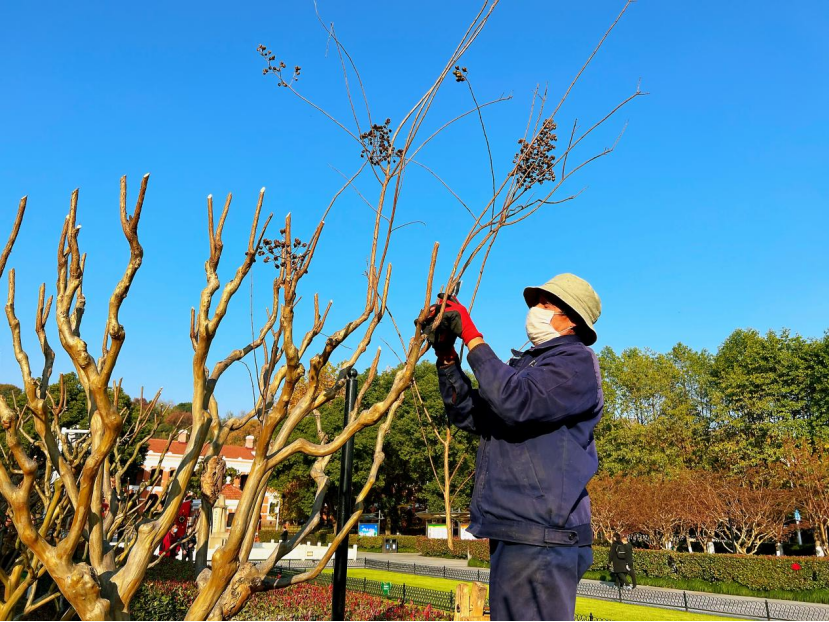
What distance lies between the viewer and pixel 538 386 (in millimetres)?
2324

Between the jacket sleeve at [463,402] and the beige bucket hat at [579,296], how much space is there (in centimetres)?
53

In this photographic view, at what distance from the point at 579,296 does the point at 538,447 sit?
2.24ft

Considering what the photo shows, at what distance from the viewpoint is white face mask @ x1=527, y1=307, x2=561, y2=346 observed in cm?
268

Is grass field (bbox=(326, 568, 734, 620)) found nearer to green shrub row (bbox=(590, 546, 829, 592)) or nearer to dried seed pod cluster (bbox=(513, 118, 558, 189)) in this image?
green shrub row (bbox=(590, 546, 829, 592))

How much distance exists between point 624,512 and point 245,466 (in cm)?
3823

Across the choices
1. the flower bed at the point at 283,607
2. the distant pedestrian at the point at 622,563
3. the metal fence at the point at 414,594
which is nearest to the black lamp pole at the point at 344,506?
the flower bed at the point at 283,607

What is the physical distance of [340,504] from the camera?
15.7ft

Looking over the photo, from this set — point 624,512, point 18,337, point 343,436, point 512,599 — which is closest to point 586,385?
point 512,599

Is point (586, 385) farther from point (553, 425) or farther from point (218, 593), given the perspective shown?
point (218, 593)

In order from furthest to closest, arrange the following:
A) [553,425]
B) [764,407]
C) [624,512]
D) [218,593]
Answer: [764,407], [624,512], [218,593], [553,425]

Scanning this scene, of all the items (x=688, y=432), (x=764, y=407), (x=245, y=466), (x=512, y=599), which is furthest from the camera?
(x=245, y=466)

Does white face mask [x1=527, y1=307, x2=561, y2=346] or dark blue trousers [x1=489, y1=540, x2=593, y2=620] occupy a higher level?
white face mask [x1=527, y1=307, x2=561, y2=346]

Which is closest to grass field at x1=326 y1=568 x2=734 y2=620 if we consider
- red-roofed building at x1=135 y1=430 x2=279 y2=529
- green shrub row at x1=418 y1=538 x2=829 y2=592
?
green shrub row at x1=418 y1=538 x2=829 y2=592

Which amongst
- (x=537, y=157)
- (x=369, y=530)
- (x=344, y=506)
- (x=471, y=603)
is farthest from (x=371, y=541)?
(x=537, y=157)
